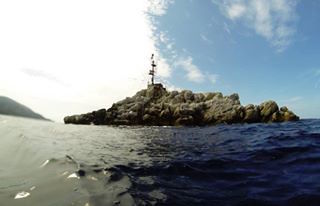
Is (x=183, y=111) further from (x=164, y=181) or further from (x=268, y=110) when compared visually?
(x=164, y=181)

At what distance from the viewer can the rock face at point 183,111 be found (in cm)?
4787

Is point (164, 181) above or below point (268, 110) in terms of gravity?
below

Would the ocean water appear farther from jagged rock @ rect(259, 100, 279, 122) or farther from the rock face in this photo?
the rock face

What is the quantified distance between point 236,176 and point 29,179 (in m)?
4.88

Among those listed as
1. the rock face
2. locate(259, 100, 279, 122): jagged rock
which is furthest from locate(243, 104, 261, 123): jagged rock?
locate(259, 100, 279, 122): jagged rock

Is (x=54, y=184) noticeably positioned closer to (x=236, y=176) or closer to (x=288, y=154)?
(x=236, y=176)

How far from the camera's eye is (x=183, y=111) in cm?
5244

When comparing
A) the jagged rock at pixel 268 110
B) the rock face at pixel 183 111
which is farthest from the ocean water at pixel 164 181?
the rock face at pixel 183 111

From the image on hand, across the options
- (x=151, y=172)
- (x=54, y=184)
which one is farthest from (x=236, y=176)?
(x=54, y=184)

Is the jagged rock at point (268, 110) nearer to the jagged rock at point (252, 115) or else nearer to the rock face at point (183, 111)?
the rock face at point (183, 111)

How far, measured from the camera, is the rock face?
4787 centimetres

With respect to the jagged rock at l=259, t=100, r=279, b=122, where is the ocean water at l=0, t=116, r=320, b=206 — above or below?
below

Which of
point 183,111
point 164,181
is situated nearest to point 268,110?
point 183,111

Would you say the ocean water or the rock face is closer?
the ocean water
